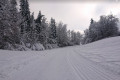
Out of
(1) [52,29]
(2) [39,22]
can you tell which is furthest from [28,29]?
(1) [52,29]

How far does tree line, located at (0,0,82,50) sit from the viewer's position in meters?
20.8

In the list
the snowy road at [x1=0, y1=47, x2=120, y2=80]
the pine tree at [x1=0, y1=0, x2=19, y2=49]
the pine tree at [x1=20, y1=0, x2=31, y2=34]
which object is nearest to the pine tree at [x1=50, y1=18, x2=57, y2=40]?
the pine tree at [x1=20, y1=0, x2=31, y2=34]

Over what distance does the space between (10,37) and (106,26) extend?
42459 mm

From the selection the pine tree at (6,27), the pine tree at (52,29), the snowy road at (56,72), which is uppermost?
the pine tree at (52,29)

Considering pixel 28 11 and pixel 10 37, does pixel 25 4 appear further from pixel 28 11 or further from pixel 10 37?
pixel 10 37

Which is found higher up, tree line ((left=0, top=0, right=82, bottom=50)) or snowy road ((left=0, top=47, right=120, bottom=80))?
tree line ((left=0, top=0, right=82, bottom=50))

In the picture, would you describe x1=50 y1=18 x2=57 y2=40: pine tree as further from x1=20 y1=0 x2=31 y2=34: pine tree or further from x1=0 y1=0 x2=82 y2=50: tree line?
x1=20 y1=0 x2=31 y2=34: pine tree

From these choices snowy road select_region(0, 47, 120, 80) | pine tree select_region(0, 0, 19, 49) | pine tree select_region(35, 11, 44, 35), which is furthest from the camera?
pine tree select_region(35, 11, 44, 35)

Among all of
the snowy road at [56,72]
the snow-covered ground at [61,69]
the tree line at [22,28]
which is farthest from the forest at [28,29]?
the snowy road at [56,72]

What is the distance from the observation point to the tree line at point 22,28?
68.1ft

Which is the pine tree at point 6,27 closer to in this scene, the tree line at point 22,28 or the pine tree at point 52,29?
the tree line at point 22,28

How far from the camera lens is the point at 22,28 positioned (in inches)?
1507

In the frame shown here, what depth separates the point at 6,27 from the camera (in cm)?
2073

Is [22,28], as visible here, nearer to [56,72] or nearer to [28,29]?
[28,29]
